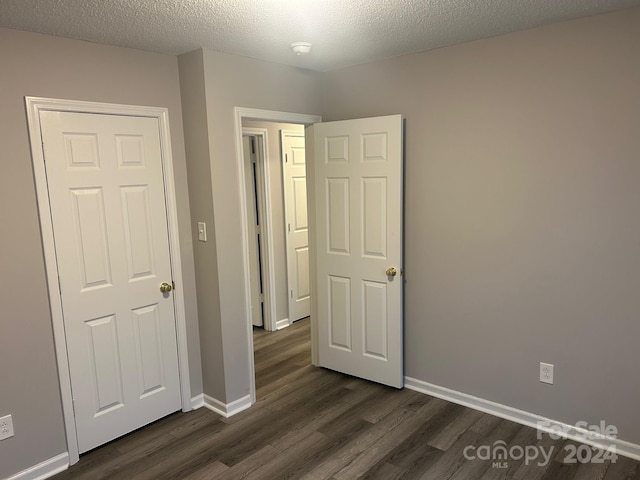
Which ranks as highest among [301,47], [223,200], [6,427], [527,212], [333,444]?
[301,47]

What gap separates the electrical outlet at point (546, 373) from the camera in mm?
2734

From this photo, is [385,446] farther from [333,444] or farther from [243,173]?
[243,173]

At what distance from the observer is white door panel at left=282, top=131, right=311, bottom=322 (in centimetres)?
460

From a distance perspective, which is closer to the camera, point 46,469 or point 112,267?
point 46,469

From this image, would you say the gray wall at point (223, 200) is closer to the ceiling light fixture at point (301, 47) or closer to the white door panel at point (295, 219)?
the ceiling light fixture at point (301, 47)

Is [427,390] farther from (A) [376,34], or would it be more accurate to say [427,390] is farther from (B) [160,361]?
(A) [376,34]

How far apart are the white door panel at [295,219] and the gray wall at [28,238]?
6.91 feet

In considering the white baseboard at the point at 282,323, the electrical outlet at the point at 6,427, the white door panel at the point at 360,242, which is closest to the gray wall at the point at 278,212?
the white baseboard at the point at 282,323

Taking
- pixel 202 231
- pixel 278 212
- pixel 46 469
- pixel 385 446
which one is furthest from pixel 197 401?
pixel 278 212

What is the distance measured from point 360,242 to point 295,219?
1.51 metres

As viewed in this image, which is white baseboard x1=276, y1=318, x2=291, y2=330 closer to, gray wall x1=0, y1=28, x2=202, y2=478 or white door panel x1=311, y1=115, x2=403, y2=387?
white door panel x1=311, y1=115, x2=403, y2=387

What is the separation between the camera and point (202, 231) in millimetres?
3008

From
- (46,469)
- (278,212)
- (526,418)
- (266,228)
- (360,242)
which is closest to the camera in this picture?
(46,469)

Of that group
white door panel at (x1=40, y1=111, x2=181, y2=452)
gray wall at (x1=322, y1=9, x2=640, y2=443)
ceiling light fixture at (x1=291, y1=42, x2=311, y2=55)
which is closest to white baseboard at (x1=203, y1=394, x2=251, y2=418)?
white door panel at (x1=40, y1=111, x2=181, y2=452)
